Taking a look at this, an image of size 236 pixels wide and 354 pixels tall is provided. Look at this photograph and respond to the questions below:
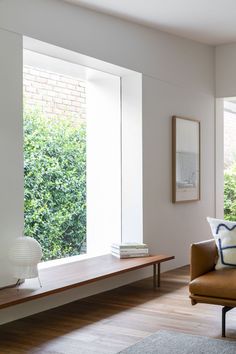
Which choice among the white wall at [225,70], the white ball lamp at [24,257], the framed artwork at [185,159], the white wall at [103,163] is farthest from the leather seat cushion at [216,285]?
the white wall at [225,70]

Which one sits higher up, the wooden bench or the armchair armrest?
the armchair armrest

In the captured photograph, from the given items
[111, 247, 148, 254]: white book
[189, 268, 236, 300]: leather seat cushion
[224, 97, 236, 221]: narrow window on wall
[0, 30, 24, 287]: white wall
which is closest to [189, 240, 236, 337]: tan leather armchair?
[189, 268, 236, 300]: leather seat cushion

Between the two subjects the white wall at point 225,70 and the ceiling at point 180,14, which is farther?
the white wall at point 225,70

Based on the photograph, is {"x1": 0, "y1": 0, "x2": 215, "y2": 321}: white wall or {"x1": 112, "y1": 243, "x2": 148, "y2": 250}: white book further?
{"x1": 112, "y1": 243, "x2": 148, "y2": 250}: white book

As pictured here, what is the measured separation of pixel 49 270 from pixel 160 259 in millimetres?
1174

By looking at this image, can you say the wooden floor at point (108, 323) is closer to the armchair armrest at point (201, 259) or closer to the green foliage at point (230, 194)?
the armchair armrest at point (201, 259)

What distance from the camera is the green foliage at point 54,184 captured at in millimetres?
5539

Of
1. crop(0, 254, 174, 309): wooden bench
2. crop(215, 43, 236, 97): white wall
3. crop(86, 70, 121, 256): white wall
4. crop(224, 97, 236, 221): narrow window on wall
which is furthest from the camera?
crop(224, 97, 236, 221): narrow window on wall

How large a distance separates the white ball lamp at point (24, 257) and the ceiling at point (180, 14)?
7.07 ft

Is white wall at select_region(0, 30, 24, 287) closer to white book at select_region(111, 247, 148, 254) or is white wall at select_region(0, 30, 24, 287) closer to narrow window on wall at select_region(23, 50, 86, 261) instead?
narrow window on wall at select_region(23, 50, 86, 261)

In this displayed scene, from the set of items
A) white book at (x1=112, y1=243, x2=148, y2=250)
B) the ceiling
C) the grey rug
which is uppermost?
the ceiling

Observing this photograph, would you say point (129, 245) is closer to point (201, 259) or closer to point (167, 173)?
point (167, 173)

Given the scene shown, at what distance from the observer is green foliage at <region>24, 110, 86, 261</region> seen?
5.54 metres

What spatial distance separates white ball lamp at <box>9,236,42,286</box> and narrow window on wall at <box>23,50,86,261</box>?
4.43 feet
